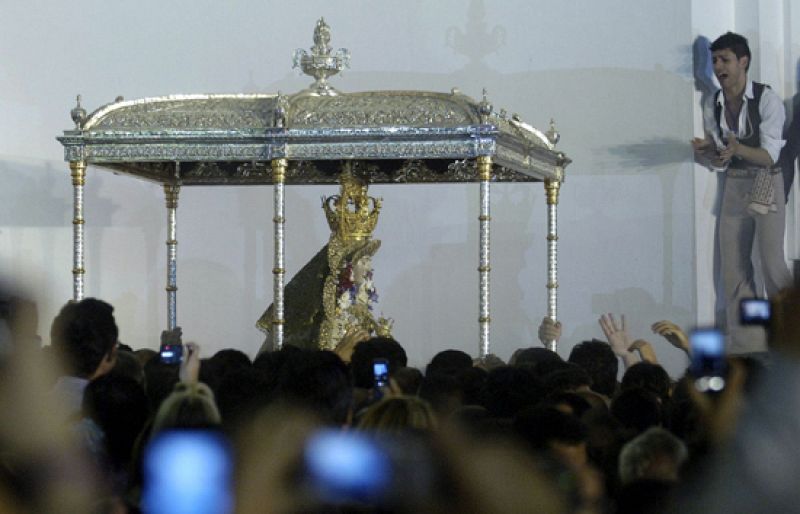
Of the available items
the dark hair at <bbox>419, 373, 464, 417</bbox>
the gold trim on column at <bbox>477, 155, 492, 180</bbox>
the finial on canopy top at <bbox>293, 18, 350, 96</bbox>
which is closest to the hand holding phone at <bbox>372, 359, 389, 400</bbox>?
Answer: the dark hair at <bbox>419, 373, 464, 417</bbox>

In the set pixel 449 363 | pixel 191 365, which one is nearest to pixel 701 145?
pixel 449 363

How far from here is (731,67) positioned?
1388 centimetres

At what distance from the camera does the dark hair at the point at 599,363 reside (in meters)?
8.59

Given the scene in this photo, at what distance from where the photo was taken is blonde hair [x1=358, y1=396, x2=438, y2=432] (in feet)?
14.3

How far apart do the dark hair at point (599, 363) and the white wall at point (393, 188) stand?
21.1ft

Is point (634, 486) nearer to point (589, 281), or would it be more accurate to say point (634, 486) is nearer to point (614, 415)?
point (614, 415)

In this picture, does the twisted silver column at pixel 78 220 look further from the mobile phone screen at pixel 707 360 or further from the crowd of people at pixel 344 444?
the mobile phone screen at pixel 707 360

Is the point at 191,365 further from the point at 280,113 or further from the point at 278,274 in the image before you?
the point at 280,113

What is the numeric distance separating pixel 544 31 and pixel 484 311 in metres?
5.30

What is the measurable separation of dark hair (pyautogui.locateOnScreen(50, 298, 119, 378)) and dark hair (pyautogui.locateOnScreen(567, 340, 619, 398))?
141 inches

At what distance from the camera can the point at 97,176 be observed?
15633 millimetres

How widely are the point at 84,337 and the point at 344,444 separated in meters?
2.19

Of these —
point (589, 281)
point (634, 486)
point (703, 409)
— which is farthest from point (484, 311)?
point (634, 486)

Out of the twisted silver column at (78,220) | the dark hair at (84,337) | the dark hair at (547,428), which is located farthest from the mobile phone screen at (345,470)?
the twisted silver column at (78,220)
